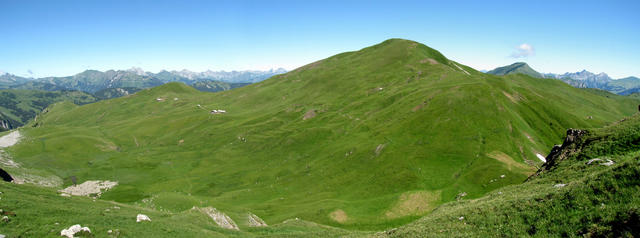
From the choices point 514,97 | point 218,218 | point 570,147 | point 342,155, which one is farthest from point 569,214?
point 514,97

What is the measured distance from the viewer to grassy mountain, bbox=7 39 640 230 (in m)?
77.3

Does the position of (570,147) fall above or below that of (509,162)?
above

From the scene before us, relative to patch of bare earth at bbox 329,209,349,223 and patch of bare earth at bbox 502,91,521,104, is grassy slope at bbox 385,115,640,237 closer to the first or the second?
patch of bare earth at bbox 329,209,349,223

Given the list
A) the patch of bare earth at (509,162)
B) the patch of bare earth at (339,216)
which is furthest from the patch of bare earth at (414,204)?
the patch of bare earth at (509,162)

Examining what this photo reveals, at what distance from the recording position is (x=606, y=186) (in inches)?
754

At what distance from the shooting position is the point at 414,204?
7312 cm

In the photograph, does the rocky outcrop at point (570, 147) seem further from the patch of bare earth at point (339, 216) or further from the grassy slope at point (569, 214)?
the patch of bare earth at point (339, 216)

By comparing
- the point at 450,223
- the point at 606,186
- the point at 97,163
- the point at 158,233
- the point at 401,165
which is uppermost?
the point at 606,186

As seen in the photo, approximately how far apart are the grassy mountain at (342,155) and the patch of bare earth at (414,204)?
27cm

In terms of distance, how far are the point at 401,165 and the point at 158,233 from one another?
2989 inches

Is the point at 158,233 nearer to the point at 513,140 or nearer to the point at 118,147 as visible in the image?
the point at 513,140

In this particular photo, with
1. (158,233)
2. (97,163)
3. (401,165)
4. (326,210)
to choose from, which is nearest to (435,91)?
(401,165)

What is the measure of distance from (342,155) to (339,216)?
4390cm

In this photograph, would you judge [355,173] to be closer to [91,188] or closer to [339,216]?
[339,216]
